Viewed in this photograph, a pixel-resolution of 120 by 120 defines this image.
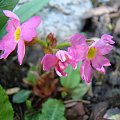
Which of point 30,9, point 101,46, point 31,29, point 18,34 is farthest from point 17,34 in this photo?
point 30,9

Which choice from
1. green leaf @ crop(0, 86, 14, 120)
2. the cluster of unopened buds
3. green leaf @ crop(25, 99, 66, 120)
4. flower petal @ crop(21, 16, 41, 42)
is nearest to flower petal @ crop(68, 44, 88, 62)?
the cluster of unopened buds

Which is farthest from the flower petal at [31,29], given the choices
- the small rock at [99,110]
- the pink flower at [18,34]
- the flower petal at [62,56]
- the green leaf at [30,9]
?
the small rock at [99,110]

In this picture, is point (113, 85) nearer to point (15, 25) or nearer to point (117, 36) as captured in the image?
point (117, 36)

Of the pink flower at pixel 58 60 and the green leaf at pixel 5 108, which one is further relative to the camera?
the green leaf at pixel 5 108

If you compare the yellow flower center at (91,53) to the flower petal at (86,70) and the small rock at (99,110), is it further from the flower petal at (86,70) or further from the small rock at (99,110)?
the small rock at (99,110)

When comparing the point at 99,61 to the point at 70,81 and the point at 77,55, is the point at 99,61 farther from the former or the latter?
the point at 70,81

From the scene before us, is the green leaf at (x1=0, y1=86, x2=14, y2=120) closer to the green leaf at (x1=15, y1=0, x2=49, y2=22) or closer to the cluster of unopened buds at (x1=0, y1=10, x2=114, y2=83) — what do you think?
the cluster of unopened buds at (x1=0, y1=10, x2=114, y2=83)

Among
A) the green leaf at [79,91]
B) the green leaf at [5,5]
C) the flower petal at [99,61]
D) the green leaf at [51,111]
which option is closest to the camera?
the flower petal at [99,61]
